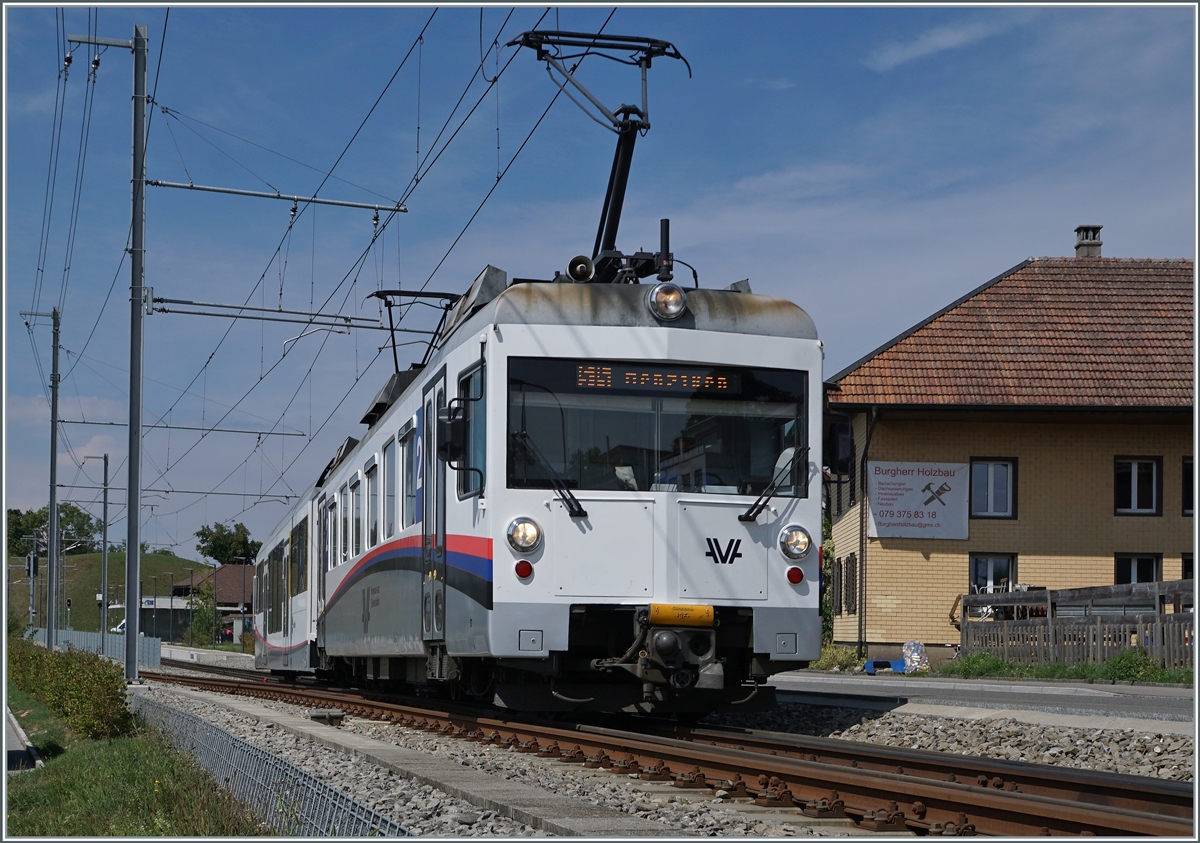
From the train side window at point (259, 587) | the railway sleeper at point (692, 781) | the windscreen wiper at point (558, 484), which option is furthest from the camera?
the train side window at point (259, 587)

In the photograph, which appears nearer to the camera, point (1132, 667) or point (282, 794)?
point (282, 794)

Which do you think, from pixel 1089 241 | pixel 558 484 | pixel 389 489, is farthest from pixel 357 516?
pixel 1089 241

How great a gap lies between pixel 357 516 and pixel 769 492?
7070 millimetres

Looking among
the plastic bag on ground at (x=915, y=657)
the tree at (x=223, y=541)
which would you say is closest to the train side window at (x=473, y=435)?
the plastic bag on ground at (x=915, y=657)

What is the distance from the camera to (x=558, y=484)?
33.7 ft

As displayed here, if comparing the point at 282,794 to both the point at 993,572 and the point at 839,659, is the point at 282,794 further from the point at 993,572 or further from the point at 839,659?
the point at 993,572

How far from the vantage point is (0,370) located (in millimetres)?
8297

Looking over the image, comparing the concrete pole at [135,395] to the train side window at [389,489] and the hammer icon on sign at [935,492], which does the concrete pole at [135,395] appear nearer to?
the train side window at [389,489]

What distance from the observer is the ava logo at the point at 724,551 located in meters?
10.3

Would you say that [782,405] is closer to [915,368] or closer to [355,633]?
[355,633]

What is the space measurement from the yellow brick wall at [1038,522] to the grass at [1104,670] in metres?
6.42

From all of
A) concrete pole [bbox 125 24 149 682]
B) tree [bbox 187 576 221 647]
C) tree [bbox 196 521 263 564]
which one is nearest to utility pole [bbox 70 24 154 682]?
concrete pole [bbox 125 24 149 682]

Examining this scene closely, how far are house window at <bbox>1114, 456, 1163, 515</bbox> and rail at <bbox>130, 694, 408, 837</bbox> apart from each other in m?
22.7

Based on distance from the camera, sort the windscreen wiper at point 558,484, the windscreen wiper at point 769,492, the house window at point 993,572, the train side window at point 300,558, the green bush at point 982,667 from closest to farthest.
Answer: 1. the windscreen wiper at point 558,484
2. the windscreen wiper at point 769,492
3. the train side window at point 300,558
4. the green bush at point 982,667
5. the house window at point 993,572
